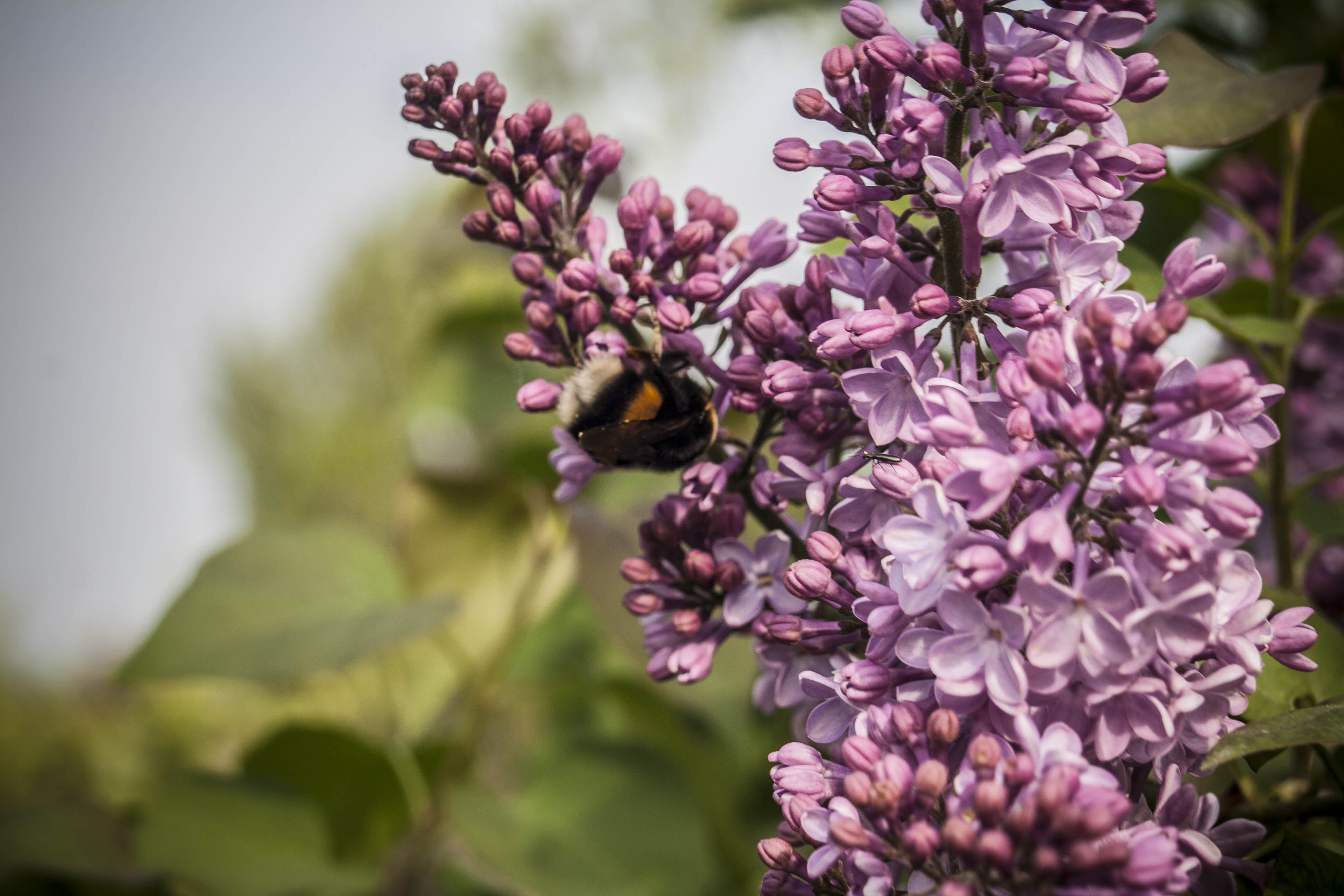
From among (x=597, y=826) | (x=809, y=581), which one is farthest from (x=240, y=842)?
(x=809, y=581)

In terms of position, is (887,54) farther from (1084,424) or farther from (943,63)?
(1084,424)

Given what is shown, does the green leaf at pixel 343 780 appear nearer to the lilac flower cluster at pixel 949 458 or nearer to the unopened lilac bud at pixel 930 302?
the lilac flower cluster at pixel 949 458

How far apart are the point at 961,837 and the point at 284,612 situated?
0.70 m

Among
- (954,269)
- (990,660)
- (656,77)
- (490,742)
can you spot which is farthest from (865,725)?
(656,77)

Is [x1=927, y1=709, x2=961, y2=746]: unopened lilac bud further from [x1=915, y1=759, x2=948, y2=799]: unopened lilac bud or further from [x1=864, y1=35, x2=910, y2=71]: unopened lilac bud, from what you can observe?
[x1=864, y1=35, x2=910, y2=71]: unopened lilac bud

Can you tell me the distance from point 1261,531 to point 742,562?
0.70 m

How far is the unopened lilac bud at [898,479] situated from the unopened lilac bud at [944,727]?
7cm

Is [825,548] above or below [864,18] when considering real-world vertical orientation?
below

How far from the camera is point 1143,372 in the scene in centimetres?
29

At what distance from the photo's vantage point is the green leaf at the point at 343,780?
88cm

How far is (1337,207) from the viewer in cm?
78

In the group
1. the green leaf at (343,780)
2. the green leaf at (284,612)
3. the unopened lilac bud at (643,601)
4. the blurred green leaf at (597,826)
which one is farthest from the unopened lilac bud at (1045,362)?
the green leaf at (343,780)

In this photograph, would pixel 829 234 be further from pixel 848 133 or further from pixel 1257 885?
pixel 1257 885

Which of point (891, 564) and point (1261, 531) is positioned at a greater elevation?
point (891, 564)
